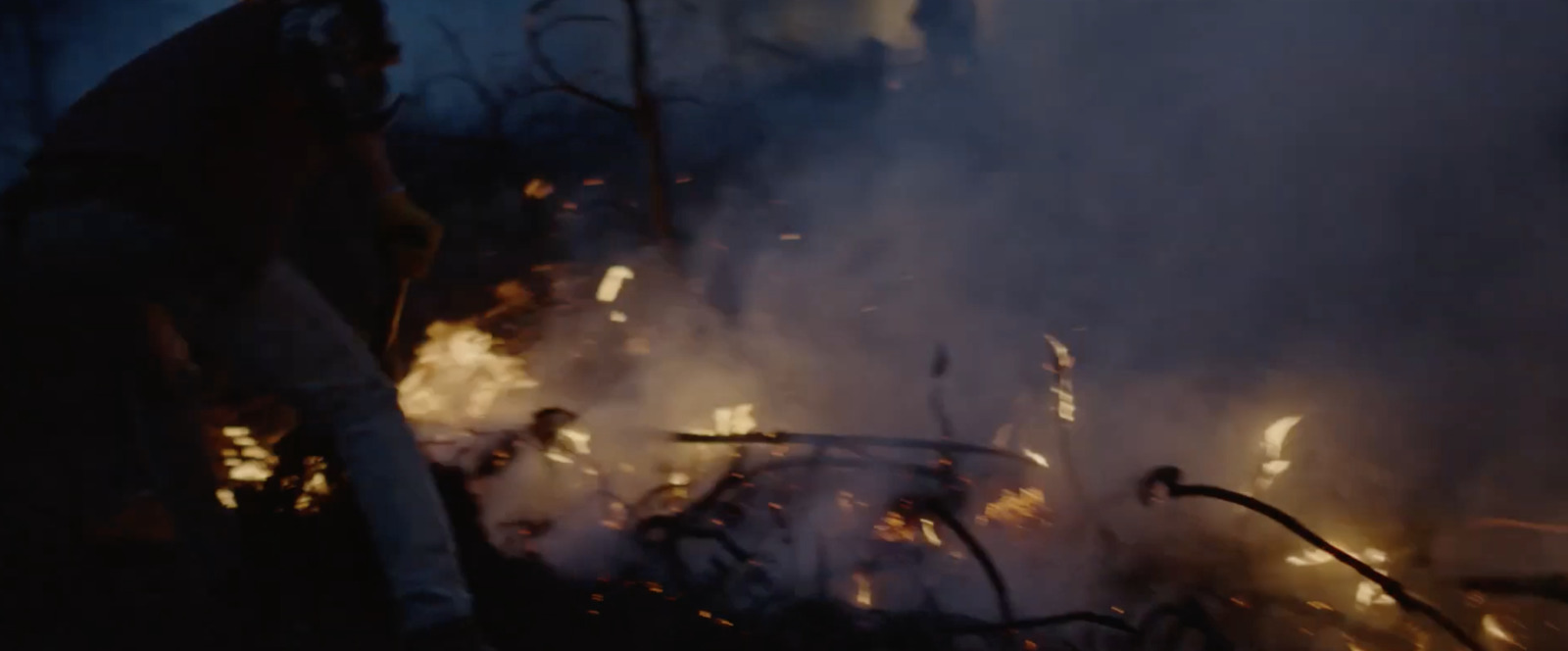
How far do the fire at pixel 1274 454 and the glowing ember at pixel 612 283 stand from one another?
2.65 metres

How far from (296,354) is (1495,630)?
339cm

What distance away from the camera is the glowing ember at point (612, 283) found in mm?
4277

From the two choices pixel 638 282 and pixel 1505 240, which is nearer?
pixel 1505 240

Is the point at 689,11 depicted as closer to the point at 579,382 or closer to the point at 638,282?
the point at 638,282

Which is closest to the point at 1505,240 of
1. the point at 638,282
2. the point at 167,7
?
the point at 638,282

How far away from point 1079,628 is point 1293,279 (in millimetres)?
2186

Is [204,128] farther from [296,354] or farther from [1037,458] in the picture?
[1037,458]

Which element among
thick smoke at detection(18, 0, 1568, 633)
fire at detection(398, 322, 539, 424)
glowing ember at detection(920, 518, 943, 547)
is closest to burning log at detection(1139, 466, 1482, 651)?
thick smoke at detection(18, 0, 1568, 633)

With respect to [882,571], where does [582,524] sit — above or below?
below

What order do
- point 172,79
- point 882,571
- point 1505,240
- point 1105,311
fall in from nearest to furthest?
1. point 172,79
2. point 882,571
3. point 1505,240
4. point 1105,311

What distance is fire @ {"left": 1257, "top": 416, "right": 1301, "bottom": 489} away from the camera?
11.1ft

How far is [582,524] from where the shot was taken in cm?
310

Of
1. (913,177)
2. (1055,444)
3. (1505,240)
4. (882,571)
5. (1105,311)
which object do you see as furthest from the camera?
(913,177)

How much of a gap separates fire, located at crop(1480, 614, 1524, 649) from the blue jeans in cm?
288
